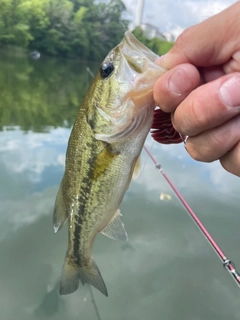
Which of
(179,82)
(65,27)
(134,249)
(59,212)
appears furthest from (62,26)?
(179,82)

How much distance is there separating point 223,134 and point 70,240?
48.3 inches

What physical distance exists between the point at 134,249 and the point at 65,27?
48.8m

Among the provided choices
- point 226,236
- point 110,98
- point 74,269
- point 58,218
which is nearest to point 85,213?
point 58,218

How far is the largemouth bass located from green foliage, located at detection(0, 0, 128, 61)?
43.6m

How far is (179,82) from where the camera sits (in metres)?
1.13

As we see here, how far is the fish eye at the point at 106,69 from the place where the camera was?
1.50 metres

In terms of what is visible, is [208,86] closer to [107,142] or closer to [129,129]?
[129,129]

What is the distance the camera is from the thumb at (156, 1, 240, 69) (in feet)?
3.39

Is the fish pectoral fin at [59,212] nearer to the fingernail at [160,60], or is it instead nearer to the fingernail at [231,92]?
the fingernail at [160,60]

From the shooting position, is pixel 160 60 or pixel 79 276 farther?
pixel 79 276

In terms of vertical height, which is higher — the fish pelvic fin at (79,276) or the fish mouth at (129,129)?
the fish mouth at (129,129)

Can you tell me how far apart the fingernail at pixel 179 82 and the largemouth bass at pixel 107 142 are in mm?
185

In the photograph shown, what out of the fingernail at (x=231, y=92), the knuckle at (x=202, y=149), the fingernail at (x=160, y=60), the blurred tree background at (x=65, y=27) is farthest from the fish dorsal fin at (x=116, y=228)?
the blurred tree background at (x=65, y=27)

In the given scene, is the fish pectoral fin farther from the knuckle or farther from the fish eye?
the knuckle
